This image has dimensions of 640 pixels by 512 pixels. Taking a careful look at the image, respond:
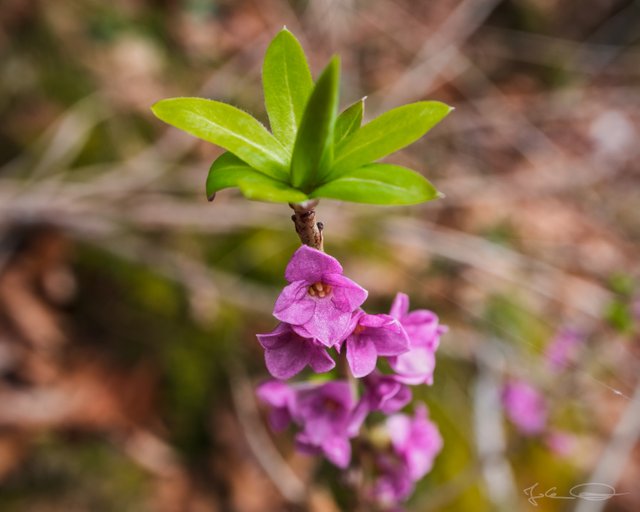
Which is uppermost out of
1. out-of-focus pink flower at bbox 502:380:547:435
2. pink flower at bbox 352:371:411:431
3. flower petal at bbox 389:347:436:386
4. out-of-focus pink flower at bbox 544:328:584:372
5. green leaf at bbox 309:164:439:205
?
green leaf at bbox 309:164:439:205

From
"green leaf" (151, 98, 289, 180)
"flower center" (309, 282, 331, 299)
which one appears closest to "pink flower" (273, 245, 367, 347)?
"flower center" (309, 282, 331, 299)

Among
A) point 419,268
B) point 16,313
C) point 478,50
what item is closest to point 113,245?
point 16,313

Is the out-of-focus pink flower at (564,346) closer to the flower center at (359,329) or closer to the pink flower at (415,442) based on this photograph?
the pink flower at (415,442)

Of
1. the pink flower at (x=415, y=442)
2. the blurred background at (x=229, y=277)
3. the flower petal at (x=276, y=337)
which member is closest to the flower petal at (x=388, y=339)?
the flower petal at (x=276, y=337)

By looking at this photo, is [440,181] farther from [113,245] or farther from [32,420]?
[32,420]

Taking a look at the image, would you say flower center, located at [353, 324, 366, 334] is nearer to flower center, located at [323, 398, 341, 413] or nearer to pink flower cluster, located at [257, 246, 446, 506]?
pink flower cluster, located at [257, 246, 446, 506]

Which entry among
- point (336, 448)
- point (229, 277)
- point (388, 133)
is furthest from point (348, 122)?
point (229, 277)

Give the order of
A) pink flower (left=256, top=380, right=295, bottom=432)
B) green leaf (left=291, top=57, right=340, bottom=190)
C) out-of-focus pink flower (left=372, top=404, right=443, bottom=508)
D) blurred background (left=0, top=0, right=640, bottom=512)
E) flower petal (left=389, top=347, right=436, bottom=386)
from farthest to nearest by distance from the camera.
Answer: blurred background (left=0, top=0, right=640, bottom=512)
out-of-focus pink flower (left=372, top=404, right=443, bottom=508)
pink flower (left=256, top=380, right=295, bottom=432)
flower petal (left=389, top=347, right=436, bottom=386)
green leaf (left=291, top=57, right=340, bottom=190)
